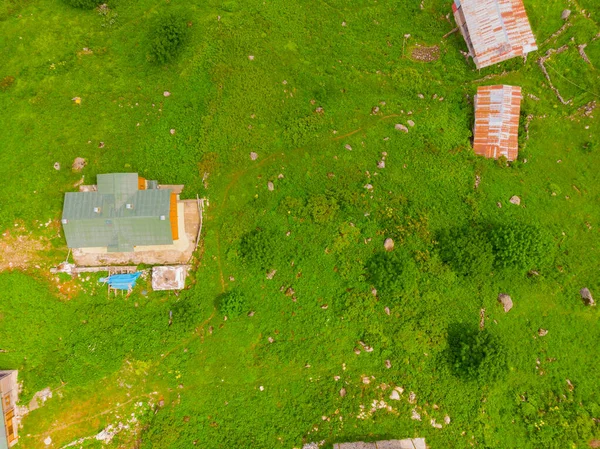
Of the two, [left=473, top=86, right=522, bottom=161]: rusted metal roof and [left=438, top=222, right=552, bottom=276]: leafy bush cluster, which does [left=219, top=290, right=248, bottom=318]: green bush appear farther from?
[left=473, top=86, right=522, bottom=161]: rusted metal roof

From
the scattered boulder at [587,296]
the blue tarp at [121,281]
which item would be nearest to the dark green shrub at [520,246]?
the scattered boulder at [587,296]

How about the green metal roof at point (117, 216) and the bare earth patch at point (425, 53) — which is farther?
the bare earth patch at point (425, 53)

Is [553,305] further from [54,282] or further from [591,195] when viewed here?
[54,282]

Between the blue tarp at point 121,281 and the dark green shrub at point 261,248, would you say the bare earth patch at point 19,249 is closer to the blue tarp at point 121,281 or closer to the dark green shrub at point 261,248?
the blue tarp at point 121,281

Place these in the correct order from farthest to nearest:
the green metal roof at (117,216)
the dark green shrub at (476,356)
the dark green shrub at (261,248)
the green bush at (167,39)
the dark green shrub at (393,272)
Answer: the green bush at (167,39) < the dark green shrub at (261,248) < the dark green shrub at (393,272) < the green metal roof at (117,216) < the dark green shrub at (476,356)

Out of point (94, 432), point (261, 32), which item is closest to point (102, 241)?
point (94, 432)

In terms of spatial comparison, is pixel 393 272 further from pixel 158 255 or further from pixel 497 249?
pixel 158 255

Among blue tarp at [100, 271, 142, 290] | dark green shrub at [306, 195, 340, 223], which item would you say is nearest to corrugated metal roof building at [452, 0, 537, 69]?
dark green shrub at [306, 195, 340, 223]
